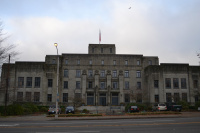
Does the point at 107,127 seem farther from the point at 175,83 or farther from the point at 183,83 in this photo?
the point at 183,83

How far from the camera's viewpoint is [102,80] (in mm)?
56375

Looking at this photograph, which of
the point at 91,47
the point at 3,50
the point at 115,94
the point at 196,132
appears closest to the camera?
the point at 196,132

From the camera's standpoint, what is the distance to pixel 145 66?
192 feet

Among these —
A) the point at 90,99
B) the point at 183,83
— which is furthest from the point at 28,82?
the point at 183,83

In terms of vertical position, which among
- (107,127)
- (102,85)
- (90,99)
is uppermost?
(102,85)

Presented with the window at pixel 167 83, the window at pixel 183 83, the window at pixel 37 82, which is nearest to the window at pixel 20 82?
Answer: the window at pixel 37 82

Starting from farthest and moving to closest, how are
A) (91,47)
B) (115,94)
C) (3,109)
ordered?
(91,47)
(115,94)
(3,109)

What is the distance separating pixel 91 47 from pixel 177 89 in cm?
2743

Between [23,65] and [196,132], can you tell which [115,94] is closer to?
[23,65]

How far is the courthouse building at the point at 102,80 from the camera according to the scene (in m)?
51.7

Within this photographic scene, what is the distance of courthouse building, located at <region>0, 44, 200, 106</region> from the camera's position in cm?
5172

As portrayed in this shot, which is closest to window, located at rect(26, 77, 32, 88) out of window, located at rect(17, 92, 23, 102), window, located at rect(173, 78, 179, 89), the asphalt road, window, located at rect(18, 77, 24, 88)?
window, located at rect(18, 77, 24, 88)

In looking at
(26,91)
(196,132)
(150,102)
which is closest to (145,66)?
(150,102)

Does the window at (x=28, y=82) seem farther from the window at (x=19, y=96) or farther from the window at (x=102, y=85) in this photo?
the window at (x=102, y=85)
